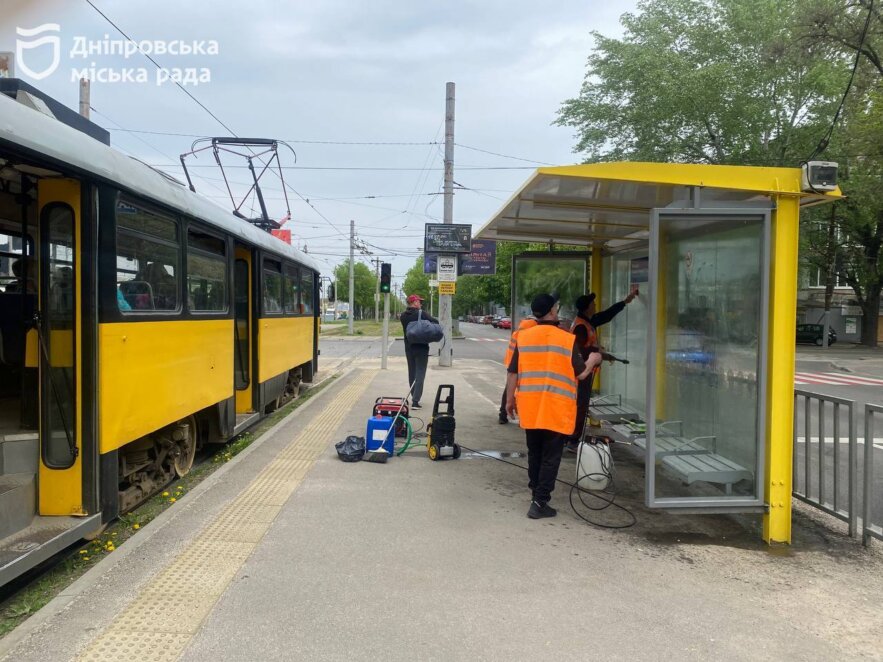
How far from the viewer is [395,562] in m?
4.05

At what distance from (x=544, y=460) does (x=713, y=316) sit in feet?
6.12

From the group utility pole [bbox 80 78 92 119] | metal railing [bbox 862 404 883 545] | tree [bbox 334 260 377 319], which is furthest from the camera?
tree [bbox 334 260 377 319]

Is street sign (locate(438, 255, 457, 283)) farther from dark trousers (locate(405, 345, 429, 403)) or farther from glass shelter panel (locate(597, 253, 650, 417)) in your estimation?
glass shelter panel (locate(597, 253, 650, 417))

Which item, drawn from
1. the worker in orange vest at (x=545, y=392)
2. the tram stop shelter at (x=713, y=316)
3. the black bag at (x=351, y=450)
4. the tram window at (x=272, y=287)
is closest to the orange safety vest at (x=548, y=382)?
the worker in orange vest at (x=545, y=392)

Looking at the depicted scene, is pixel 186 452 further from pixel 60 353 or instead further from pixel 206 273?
pixel 60 353

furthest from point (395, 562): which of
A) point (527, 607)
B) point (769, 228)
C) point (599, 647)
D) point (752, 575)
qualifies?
point (769, 228)

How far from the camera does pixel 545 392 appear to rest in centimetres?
488

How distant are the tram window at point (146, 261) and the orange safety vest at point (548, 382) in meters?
2.90

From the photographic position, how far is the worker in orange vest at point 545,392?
16.0 ft

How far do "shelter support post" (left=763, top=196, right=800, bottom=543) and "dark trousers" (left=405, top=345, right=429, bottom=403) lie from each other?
573 centimetres

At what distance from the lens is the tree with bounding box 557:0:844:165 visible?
25.2 metres

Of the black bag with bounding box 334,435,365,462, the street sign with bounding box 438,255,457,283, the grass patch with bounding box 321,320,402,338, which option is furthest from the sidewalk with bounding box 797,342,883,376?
the grass patch with bounding box 321,320,402,338

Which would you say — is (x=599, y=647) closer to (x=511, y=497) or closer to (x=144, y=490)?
(x=511, y=497)

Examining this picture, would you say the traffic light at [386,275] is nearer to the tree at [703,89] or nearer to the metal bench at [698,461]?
the metal bench at [698,461]
